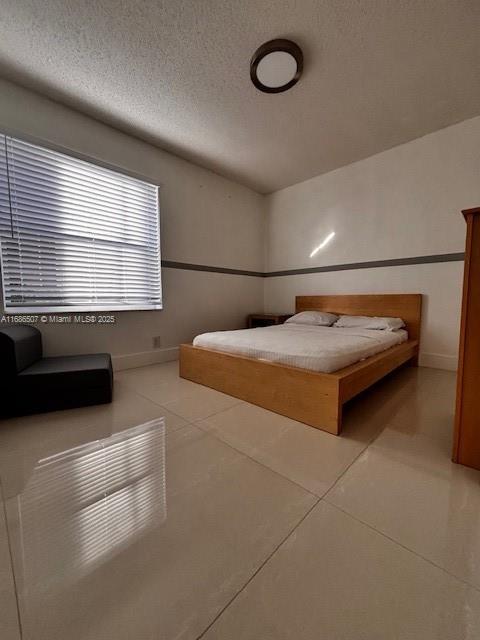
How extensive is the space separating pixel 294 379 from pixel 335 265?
2.29m

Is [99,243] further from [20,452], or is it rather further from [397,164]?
[397,164]

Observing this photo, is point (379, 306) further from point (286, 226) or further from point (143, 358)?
point (143, 358)

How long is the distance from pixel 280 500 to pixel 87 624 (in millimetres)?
588

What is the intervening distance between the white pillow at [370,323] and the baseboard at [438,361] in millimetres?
411

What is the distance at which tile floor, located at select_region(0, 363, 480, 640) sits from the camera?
0.55 m

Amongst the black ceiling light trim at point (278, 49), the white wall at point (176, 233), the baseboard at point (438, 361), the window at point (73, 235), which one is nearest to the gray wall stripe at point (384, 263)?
the white wall at point (176, 233)

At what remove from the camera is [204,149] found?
2.78 meters

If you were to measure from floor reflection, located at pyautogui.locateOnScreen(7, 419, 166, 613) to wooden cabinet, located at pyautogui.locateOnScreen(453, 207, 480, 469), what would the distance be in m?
1.24

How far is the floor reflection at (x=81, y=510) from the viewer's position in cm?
66

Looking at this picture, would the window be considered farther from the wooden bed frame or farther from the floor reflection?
the floor reflection

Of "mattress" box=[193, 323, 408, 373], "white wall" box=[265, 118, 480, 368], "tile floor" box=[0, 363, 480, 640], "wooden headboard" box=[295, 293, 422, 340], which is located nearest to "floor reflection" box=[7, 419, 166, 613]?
"tile floor" box=[0, 363, 480, 640]

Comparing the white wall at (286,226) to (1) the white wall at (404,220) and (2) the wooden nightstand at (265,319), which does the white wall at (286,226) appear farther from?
(2) the wooden nightstand at (265,319)

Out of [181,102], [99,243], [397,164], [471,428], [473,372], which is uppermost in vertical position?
[181,102]

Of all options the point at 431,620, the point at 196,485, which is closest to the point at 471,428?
the point at 431,620
